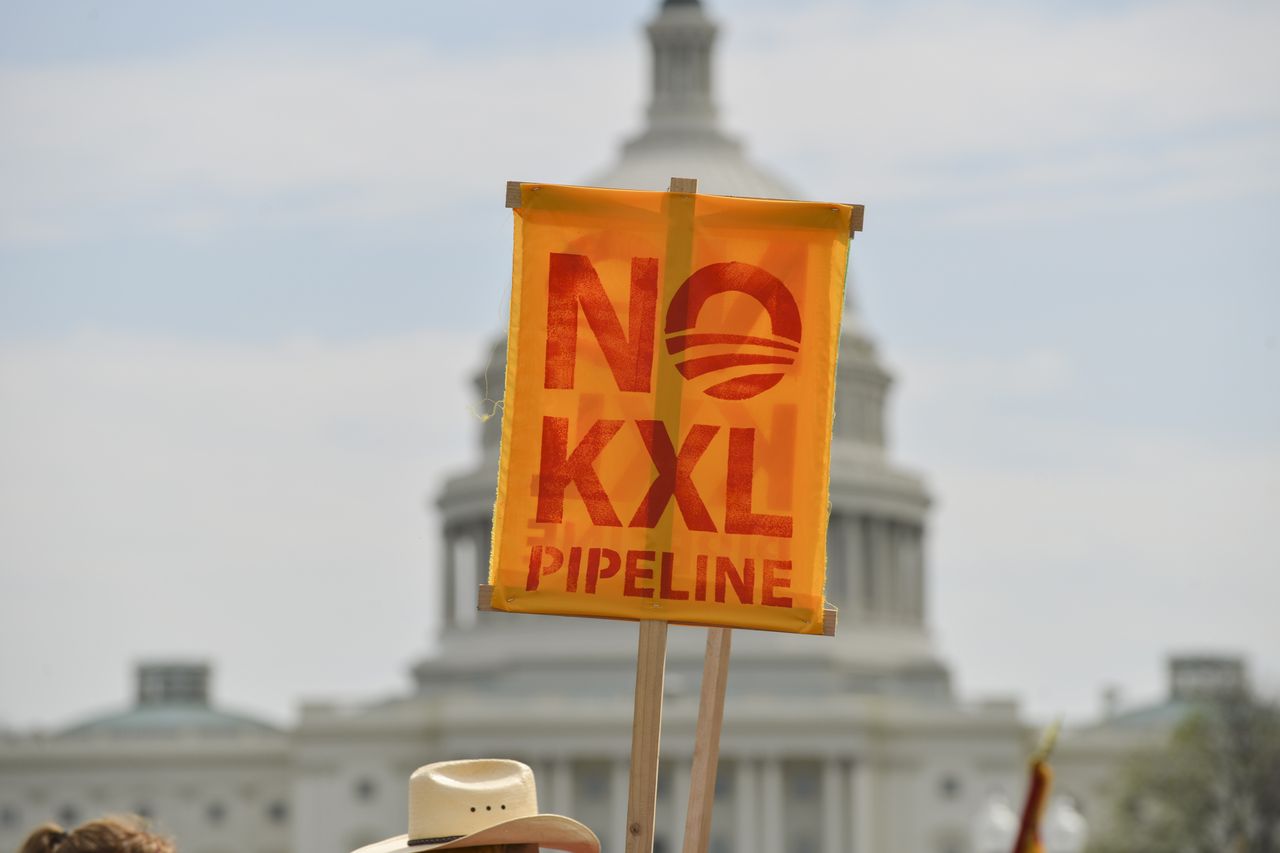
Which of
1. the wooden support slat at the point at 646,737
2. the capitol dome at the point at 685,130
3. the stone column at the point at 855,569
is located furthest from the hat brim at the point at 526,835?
the stone column at the point at 855,569

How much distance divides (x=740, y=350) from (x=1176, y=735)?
102 meters

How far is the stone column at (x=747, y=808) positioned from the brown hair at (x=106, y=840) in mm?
122068

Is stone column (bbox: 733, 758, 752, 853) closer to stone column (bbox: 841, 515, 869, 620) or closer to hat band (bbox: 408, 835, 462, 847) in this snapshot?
stone column (bbox: 841, 515, 869, 620)

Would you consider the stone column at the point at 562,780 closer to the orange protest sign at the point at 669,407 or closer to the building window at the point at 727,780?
the building window at the point at 727,780

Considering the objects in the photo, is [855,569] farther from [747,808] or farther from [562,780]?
[562,780]

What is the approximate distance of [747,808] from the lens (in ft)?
444

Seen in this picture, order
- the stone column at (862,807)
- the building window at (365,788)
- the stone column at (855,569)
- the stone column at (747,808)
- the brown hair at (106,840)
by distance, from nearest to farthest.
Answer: the brown hair at (106,840)
the stone column at (747,808)
the stone column at (862,807)
the building window at (365,788)
the stone column at (855,569)

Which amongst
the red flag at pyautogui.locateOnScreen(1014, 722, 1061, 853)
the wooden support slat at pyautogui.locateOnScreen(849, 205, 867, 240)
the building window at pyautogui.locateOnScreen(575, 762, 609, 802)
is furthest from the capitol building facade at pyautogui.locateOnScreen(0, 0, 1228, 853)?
the wooden support slat at pyautogui.locateOnScreen(849, 205, 867, 240)

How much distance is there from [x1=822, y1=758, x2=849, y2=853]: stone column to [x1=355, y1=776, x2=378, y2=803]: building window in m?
18.1

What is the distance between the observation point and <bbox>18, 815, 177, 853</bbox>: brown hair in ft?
41.5

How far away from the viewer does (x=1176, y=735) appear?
113625mm

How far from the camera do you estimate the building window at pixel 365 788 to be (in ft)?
447

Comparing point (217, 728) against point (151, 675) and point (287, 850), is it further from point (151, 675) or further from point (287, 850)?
point (151, 675)

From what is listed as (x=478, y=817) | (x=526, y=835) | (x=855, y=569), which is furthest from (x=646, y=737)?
(x=855, y=569)
